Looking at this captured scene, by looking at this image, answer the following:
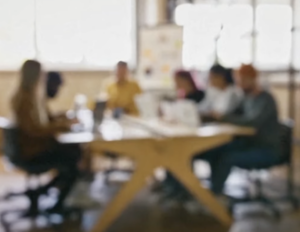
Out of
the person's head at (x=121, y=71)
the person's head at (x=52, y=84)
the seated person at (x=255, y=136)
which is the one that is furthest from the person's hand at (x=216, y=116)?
the person's head at (x=121, y=71)

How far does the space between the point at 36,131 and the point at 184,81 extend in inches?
69.2

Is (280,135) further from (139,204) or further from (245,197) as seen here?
(139,204)

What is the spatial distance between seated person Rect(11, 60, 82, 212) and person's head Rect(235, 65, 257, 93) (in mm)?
1492

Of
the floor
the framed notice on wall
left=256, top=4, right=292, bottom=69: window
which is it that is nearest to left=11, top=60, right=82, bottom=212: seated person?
the floor

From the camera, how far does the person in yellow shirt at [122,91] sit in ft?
23.0

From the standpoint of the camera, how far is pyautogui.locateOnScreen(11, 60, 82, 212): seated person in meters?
4.69

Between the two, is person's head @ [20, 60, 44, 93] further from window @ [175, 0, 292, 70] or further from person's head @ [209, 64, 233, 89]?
window @ [175, 0, 292, 70]

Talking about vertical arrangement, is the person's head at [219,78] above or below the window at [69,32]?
below

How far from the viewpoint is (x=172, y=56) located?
8281 mm

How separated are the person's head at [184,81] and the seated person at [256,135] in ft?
2.43

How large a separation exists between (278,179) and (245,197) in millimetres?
1332

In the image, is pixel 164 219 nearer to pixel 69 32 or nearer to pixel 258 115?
pixel 258 115

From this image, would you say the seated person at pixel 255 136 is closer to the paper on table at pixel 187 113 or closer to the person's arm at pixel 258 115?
the person's arm at pixel 258 115

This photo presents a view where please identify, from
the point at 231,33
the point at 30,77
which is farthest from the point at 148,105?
the point at 231,33
